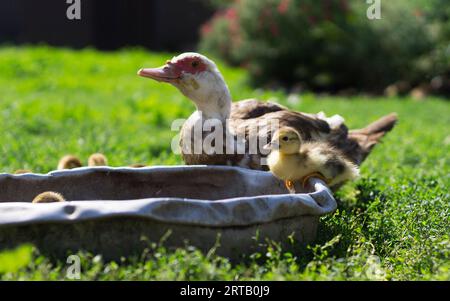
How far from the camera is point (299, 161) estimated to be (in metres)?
5.18

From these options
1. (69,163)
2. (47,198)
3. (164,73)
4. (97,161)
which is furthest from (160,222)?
(69,163)

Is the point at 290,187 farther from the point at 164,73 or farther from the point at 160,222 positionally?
the point at 160,222

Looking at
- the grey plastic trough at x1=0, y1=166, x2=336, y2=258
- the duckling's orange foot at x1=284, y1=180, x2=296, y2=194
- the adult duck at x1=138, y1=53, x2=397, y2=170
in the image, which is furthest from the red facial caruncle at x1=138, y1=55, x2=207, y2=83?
the grey plastic trough at x1=0, y1=166, x2=336, y2=258

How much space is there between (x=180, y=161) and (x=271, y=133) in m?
1.91

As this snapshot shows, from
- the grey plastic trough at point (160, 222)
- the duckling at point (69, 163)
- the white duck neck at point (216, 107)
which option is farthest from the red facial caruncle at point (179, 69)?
the duckling at point (69, 163)

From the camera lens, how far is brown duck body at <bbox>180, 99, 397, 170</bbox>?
5574mm

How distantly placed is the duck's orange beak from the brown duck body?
1.19 feet

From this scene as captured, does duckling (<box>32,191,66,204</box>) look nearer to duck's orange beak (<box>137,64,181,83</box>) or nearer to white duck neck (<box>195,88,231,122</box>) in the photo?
duck's orange beak (<box>137,64,181,83</box>)

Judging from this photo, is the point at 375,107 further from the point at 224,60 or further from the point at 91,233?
the point at 91,233

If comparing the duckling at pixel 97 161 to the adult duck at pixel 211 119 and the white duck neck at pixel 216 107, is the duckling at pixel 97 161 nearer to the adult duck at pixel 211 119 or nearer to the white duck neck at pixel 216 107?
the adult duck at pixel 211 119

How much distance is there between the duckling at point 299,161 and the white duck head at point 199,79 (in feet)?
1.84

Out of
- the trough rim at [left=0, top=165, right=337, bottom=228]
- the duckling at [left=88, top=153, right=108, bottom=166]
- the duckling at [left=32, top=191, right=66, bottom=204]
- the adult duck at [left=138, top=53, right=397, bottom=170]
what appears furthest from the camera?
the duckling at [left=88, top=153, right=108, bottom=166]

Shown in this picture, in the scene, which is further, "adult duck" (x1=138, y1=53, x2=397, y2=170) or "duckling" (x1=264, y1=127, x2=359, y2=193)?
"adult duck" (x1=138, y1=53, x2=397, y2=170)

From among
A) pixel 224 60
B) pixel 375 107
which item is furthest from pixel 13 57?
pixel 375 107
